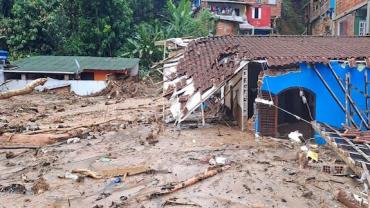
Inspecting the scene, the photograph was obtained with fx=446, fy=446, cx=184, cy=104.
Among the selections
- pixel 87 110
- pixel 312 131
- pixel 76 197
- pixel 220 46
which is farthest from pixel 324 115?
pixel 87 110

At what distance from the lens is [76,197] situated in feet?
29.0

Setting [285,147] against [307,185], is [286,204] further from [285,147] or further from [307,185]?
[285,147]

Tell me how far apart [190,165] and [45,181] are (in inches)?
133

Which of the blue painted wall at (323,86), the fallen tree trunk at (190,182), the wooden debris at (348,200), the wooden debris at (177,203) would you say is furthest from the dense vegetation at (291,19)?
the wooden debris at (177,203)

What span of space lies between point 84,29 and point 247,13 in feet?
56.0

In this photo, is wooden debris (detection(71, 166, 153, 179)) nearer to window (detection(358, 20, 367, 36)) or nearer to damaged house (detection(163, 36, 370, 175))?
damaged house (detection(163, 36, 370, 175))

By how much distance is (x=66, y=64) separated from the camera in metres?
28.2

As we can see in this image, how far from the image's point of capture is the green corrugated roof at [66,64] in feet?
88.0

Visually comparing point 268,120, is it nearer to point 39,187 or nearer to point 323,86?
point 323,86

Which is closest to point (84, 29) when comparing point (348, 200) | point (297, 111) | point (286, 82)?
point (297, 111)

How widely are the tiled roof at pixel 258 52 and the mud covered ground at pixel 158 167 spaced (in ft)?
6.51

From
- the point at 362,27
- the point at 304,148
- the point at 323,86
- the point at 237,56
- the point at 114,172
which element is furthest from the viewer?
the point at 362,27

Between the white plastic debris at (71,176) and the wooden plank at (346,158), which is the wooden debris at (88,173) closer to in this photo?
the white plastic debris at (71,176)

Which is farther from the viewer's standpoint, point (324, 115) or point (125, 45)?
point (125, 45)
